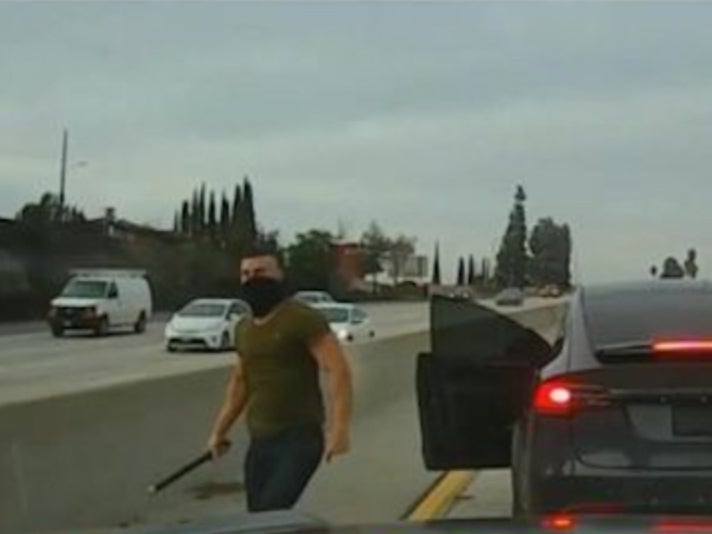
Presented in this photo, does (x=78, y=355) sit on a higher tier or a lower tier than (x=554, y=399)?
lower

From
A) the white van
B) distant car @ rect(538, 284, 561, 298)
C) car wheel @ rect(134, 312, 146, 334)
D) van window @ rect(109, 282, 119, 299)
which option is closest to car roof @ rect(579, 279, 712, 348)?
the white van

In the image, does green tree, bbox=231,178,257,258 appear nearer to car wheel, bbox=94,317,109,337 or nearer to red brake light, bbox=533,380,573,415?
car wheel, bbox=94,317,109,337

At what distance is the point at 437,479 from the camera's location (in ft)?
42.0

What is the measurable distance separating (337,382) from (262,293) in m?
0.56

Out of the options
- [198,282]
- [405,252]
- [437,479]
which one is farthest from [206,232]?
[437,479]

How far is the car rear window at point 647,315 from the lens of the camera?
7898 mm

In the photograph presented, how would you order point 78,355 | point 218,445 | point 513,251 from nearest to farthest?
point 218,445, point 78,355, point 513,251

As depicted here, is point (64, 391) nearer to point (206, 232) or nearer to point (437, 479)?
point (437, 479)

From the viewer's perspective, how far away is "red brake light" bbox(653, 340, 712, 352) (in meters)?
7.71

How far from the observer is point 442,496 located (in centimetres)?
1194

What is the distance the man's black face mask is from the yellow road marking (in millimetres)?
2769

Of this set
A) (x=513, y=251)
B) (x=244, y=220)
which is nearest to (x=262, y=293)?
(x=244, y=220)

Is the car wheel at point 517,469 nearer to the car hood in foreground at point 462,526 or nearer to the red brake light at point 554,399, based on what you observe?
the red brake light at point 554,399

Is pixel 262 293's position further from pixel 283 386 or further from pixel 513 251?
pixel 513 251
